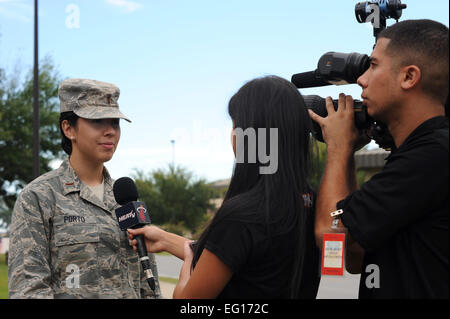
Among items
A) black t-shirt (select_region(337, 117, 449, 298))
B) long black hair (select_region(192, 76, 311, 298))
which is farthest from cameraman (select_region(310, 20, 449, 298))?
long black hair (select_region(192, 76, 311, 298))

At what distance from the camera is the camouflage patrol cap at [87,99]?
120 inches

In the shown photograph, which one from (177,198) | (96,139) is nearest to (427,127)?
(96,139)

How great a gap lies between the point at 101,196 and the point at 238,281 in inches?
48.7

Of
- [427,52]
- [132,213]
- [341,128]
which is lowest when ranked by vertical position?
[132,213]

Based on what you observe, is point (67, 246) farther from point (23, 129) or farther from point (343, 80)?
point (23, 129)

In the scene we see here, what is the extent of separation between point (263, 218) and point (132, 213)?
0.93 metres

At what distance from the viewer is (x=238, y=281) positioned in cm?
221

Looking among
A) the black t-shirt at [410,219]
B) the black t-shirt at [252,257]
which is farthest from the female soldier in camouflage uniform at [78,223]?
the black t-shirt at [410,219]

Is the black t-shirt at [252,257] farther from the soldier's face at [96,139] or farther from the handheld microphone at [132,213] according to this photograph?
the soldier's face at [96,139]

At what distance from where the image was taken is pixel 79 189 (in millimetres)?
3031

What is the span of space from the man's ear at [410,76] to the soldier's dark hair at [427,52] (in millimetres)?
18
